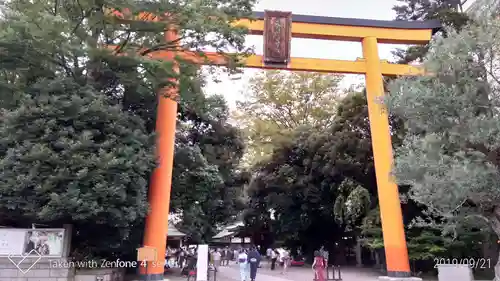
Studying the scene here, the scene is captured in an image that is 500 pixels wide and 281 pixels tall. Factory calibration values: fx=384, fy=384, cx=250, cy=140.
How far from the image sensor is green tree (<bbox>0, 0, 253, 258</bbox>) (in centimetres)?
965

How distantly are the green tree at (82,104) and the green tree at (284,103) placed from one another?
13.7 m

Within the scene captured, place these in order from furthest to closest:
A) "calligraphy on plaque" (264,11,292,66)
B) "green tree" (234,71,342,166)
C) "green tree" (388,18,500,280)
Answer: "green tree" (234,71,342,166) → "calligraphy on plaque" (264,11,292,66) → "green tree" (388,18,500,280)

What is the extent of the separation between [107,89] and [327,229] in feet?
45.5

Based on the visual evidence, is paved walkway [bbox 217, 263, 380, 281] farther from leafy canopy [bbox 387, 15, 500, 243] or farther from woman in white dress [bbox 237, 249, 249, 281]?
leafy canopy [bbox 387, 15, 500, 243]

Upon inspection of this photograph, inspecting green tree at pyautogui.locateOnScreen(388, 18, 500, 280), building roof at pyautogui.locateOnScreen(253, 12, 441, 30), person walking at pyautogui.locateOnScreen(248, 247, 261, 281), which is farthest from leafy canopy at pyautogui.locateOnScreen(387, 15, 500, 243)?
building roof at pyautogui.locateOnScreen(253, 12, 441, 30)

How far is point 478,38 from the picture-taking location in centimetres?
838

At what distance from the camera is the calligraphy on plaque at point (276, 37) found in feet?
45.3

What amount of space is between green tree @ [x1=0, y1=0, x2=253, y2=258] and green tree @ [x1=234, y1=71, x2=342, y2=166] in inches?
540

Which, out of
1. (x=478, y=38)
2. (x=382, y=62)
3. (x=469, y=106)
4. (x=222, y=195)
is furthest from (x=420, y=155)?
(x=222, y=195)

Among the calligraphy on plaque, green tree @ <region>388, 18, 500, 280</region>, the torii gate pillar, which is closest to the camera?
green tree @ <region>388, 18, 500, 280</region>

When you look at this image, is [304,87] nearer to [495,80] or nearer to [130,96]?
[130,96]

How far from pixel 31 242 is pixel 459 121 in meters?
10.7

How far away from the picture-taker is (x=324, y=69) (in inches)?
572
